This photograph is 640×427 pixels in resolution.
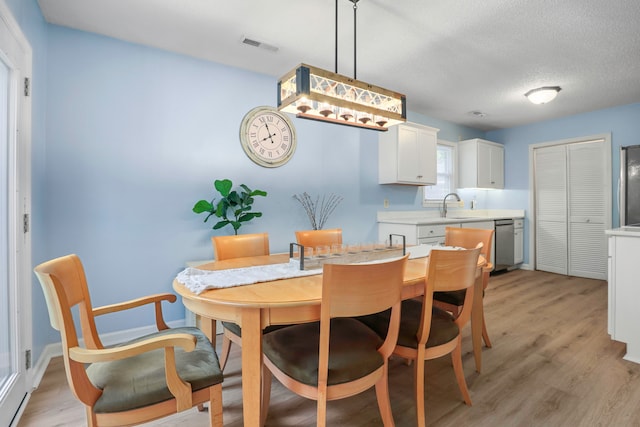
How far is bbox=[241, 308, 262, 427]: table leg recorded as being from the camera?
1.29m

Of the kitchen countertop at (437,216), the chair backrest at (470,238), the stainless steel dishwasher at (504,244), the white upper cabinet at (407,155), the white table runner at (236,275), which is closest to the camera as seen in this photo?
the white table runner at (236,275)

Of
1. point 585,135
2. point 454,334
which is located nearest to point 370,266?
point 454,334

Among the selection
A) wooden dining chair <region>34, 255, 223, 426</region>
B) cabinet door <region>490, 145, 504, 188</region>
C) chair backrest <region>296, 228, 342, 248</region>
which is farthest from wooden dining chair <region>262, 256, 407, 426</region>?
cabinet door <region>490, 145, 504, 188</region>

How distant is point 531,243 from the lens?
5301mm

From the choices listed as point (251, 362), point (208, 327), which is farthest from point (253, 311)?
point (208, 327)

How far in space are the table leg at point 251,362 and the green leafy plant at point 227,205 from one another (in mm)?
1667

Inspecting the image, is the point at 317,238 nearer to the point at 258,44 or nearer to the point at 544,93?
the point at 258,44

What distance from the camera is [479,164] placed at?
16.9ft

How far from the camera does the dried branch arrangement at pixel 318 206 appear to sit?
3607 mm

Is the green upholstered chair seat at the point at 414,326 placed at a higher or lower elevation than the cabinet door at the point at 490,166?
lower

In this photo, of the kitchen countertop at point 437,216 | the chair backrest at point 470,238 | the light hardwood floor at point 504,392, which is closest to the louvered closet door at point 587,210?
the kitchen countertop at point 437,216

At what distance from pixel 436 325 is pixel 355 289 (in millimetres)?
764

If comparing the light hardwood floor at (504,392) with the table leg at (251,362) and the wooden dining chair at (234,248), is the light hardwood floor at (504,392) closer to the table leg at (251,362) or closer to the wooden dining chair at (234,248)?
the wooden dining chair at (234,248)

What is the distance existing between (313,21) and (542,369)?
3.01 metres
